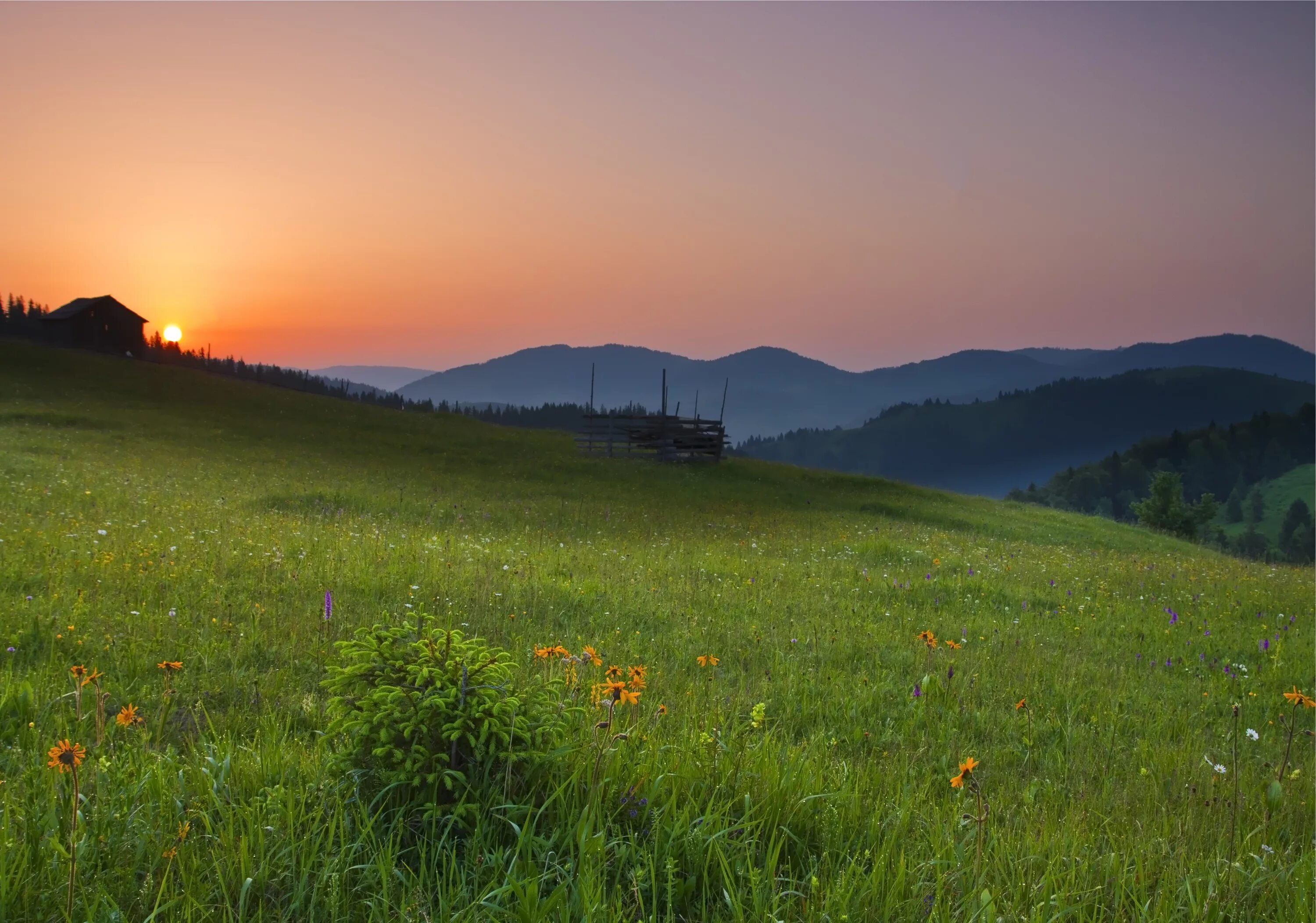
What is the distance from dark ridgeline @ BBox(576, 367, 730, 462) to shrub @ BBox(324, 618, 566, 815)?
37.4 m

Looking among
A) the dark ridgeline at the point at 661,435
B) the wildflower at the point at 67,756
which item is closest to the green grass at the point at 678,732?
the wildflower at the point at 67,756

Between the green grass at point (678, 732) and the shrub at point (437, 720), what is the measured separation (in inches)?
5.7

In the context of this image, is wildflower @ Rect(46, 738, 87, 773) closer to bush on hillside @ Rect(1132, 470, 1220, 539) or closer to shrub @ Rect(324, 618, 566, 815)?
shrub @ Rect(324, 618, 566, 815)

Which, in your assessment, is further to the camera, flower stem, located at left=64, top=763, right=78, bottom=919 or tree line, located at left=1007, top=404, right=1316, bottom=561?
tree line, located at left=1007, top=404, right=1316, bottom=561

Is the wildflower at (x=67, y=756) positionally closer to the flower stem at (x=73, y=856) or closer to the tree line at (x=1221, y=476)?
the flower stem at (x=73, y=856)

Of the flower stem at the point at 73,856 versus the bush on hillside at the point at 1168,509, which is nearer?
the flower stem at the point at 73,856

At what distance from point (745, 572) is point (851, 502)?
71.7 feet

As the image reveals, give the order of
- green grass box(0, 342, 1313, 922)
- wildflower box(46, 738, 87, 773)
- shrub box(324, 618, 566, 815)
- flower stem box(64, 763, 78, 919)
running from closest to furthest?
flower stem box(64, 763, 78, 919) < wildflower box(46, 738, 87, 773) < green grass box(0, 342, 1313, 922) < shrub box(324, 618, 566, 815)

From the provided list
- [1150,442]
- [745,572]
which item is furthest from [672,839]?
[1150,442]

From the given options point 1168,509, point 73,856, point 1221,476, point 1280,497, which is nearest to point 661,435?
point 73,856

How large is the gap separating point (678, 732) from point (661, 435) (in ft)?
124

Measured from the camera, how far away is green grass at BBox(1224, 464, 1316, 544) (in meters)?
139

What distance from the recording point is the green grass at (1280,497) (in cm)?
13862

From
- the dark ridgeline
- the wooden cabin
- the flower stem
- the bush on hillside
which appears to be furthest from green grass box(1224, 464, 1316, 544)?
the wooden cabin
